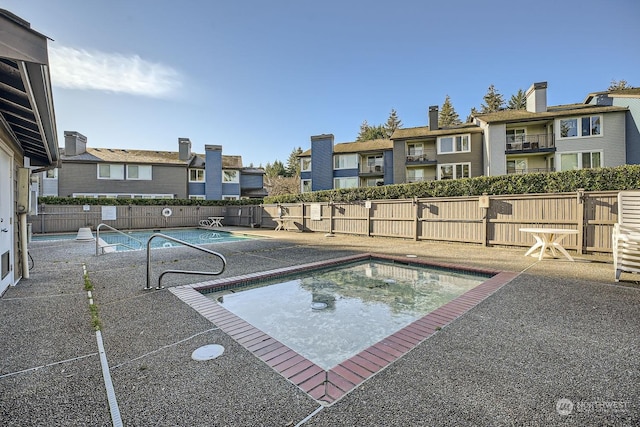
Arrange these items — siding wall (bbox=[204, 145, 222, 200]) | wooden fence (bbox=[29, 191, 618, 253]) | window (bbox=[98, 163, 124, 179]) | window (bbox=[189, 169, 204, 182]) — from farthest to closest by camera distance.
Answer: window (bbox=[189, 169, 204, 182]), siding wall (bbox=[204, 145, 222, 200]), window (bbox=[98, 163, 124, 179]), wooden fence (bbox=[29, 191, 618, 253])

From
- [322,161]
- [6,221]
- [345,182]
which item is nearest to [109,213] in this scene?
[6,221]

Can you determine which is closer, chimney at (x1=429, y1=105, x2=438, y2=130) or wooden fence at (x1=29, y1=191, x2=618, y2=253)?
wooden fence at (x1=29, y1=191, x2=618, y2=253)

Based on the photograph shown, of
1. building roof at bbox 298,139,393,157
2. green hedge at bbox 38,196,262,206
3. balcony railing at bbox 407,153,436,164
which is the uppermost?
building roof at bbox 298,139,393,157

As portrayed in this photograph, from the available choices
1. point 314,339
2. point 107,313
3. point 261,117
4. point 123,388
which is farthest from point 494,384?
point 261,117

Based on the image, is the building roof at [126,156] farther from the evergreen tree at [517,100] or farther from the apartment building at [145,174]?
the evergreen tree at [517,100]

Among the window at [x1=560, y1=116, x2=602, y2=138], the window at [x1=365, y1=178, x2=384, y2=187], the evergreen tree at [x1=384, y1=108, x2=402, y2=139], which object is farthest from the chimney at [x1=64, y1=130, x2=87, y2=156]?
the evergreen tree at [x1=384, y1=108, x2=402, y2=139]

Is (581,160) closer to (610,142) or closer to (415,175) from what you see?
(610,142)

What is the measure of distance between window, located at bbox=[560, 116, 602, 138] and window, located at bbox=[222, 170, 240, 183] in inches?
1059

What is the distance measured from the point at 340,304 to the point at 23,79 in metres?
4.42

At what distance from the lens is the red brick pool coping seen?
2084 mm

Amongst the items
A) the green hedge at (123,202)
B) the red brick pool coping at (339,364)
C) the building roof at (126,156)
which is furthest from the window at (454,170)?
the building roof at (126,156)

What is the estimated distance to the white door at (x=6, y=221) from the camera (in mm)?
4250

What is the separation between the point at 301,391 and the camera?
197 centimetres

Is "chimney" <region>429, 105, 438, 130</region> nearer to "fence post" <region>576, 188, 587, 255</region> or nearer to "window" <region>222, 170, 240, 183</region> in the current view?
"fence post" <region>576, 188, 587, 255</region>
